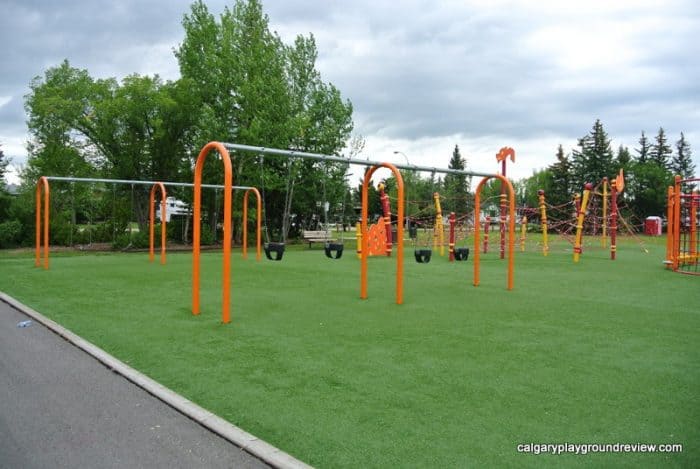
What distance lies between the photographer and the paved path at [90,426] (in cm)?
328

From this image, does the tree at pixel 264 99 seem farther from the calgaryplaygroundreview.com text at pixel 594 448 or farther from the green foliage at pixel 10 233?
the calgaryplaygroundreview.com text at pixel 594 448

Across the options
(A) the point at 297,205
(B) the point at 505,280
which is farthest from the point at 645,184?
(B) the point at 505,280

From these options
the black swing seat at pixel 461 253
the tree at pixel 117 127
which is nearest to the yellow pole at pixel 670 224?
the black swing seat at pixel 461 253

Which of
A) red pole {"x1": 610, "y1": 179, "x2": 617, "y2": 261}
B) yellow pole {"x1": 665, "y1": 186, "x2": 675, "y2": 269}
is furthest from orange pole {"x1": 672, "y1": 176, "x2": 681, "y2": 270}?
red pole {"x1": 610, "y1": 179, "x2": 617, "y2": 261}

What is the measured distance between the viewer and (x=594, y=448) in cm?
332

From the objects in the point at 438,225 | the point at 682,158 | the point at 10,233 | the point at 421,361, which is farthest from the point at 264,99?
the point at 682,158

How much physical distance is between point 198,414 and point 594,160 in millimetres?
66118

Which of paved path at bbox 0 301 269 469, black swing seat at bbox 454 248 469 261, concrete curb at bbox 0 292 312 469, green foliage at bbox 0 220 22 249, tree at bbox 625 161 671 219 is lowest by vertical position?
paved path at bbox 0 301 269 469

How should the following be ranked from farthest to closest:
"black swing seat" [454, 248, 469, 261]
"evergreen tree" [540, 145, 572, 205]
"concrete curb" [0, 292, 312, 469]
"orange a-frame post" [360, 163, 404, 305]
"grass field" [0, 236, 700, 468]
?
"evergreen tree" [540, 145, 572, 205] < "black swing seat" [454, 248, 469, 261] < "orange a-frame post" [360, 163, 404, 305] < "grass field" [0, 236, 700, 468] < "concrete curb" [0, 292, 312, 469]

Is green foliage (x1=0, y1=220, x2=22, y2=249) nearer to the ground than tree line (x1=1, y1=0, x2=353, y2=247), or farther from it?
nearer to the ground

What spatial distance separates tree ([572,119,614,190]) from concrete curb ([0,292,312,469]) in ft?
209

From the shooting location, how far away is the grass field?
11.4 ft

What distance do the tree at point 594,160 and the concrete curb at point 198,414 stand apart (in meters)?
63.6

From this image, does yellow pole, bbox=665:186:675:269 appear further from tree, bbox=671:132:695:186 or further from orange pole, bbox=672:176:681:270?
tree, bbox=671:132:695:186
